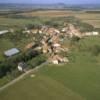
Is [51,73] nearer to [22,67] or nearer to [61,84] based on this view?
[22,67]

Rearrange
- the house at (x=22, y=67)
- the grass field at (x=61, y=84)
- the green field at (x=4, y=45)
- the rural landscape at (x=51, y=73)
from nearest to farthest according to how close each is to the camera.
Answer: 1. the grass field at (x=61, y=84)
2. the rural landscape at (x=51, y=73)
3. the house at (x=22, y=67)
4. the green field at (x=4, y=45)

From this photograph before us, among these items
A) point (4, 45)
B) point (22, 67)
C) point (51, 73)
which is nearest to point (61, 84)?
point (51, 73)

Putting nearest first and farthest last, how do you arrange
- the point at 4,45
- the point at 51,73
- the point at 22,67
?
the point at 51,73, the point at 22,67, the point at 4,45

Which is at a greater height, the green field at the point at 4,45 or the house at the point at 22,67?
the house at the point at 22,67

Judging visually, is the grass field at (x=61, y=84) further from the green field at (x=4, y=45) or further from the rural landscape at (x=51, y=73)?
the green field at (x=4, y=45)

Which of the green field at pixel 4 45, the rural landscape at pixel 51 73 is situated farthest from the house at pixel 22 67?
the green field at pixel 4 45

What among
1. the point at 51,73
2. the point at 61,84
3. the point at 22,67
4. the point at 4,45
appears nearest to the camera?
the point at 61,84

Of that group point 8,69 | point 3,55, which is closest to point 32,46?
point 3,55

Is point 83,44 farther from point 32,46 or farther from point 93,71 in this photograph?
point 93,71

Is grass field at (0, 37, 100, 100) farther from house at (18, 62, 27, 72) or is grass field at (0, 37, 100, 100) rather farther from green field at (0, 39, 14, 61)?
green field at (0, 39, 14, 61)
